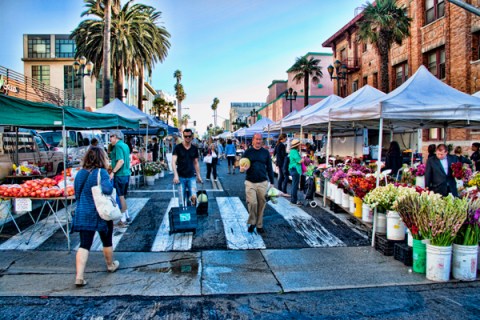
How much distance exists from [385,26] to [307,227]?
64.2ft

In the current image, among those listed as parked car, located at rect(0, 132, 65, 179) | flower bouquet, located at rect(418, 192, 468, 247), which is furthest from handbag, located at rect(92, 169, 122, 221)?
parked car, located at rect(0, 132, 65, 179)

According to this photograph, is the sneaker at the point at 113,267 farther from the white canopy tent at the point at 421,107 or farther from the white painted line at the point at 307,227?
the white canopy tent at the point at 421,107

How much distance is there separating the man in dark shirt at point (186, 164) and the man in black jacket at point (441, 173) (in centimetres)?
430

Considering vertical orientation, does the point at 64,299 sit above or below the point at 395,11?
below

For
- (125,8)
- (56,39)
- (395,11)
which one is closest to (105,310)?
(395,11)

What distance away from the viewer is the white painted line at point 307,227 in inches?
266

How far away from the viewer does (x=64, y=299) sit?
14.4 ft

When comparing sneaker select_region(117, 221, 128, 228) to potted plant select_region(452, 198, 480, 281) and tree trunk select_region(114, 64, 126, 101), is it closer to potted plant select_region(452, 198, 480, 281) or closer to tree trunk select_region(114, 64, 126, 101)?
potted plant select_region(452, 198, 480, 281)

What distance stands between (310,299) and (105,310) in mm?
2347

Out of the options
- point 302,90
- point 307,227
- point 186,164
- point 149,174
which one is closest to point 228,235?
point 186,164

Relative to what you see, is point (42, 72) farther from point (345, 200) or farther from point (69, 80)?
point (345, 200)

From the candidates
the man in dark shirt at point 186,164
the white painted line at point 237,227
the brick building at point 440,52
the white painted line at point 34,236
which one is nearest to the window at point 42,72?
the brick building at point 440,52

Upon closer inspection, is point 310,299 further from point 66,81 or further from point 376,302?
point 66,81

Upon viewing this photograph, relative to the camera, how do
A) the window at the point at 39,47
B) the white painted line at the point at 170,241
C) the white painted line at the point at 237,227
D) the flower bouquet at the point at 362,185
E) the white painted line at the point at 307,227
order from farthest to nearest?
the window at the point at 39,47, the flower bouquet at the point at 362,185, the white painted line at the point at 307,227, the white painted line at the point at 237,227, the white painted line at the point at 170,241
